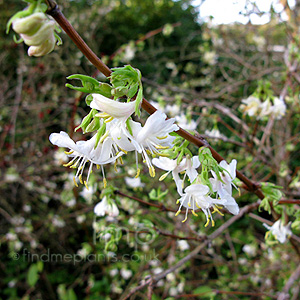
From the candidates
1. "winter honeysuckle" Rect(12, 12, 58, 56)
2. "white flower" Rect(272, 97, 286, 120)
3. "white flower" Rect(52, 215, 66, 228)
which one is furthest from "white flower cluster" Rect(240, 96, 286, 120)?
"white flower" Rect(52, 215, 66, 228)

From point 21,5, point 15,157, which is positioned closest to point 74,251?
point 15,157

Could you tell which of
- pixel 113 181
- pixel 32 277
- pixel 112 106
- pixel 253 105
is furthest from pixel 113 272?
pixel 112 106

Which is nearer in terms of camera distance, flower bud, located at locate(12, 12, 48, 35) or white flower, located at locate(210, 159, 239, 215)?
flower bud, located at locate(12, 12, 48, 35)

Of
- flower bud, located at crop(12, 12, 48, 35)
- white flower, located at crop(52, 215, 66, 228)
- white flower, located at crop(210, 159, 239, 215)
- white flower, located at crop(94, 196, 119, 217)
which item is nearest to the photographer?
flower bud, located at crop(12, 12, 48, 35)

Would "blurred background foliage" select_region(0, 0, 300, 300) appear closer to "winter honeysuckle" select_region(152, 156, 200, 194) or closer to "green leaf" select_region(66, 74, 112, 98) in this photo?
"winter honeysuckle" select_region(152, 156, 200, 194)

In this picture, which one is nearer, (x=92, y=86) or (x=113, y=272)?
(x=92, y=86)

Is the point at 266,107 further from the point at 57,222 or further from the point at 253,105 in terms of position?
the point at 57,222

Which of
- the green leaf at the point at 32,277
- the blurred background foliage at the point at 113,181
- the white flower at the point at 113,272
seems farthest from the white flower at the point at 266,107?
the green leaf at the point at 32,277
